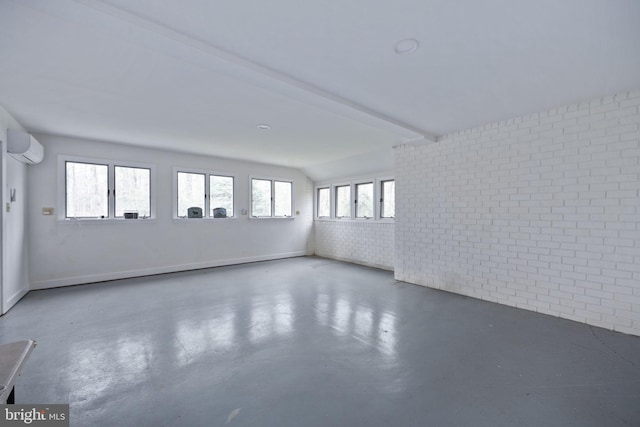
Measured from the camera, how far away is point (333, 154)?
607cm

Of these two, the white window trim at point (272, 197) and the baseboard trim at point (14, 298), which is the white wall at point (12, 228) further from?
the white window trim at point (272, 197)

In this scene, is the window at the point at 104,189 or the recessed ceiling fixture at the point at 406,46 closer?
the recessed ceiling fixture at the point at 406,46

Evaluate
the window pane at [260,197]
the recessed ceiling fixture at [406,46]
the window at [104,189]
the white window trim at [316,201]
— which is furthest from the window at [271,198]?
the recessed ceiling fixture at [406,46]

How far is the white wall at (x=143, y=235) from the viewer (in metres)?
4.52

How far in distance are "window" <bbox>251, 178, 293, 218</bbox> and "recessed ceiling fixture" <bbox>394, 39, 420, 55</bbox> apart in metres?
5.43

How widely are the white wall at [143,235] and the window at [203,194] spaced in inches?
6.3

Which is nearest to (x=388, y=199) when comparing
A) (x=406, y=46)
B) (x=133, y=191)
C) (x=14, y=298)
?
(x=406, y=46)

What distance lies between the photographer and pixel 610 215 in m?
3.01

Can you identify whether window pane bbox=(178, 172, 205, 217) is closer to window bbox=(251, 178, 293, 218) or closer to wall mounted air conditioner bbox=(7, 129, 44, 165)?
Answer: window bbox=(251, 178, 293, 218)

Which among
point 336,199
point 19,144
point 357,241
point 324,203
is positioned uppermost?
point 19,144

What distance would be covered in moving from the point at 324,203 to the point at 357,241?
1.76 meters

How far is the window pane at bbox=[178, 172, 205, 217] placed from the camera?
19.6 feet

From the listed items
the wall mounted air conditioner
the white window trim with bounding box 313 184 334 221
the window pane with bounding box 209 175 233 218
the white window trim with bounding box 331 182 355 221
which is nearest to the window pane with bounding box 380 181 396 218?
the white window trim with bounding box 331 182 355 221

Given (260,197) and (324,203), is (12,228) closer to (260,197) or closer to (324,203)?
(260,197)
